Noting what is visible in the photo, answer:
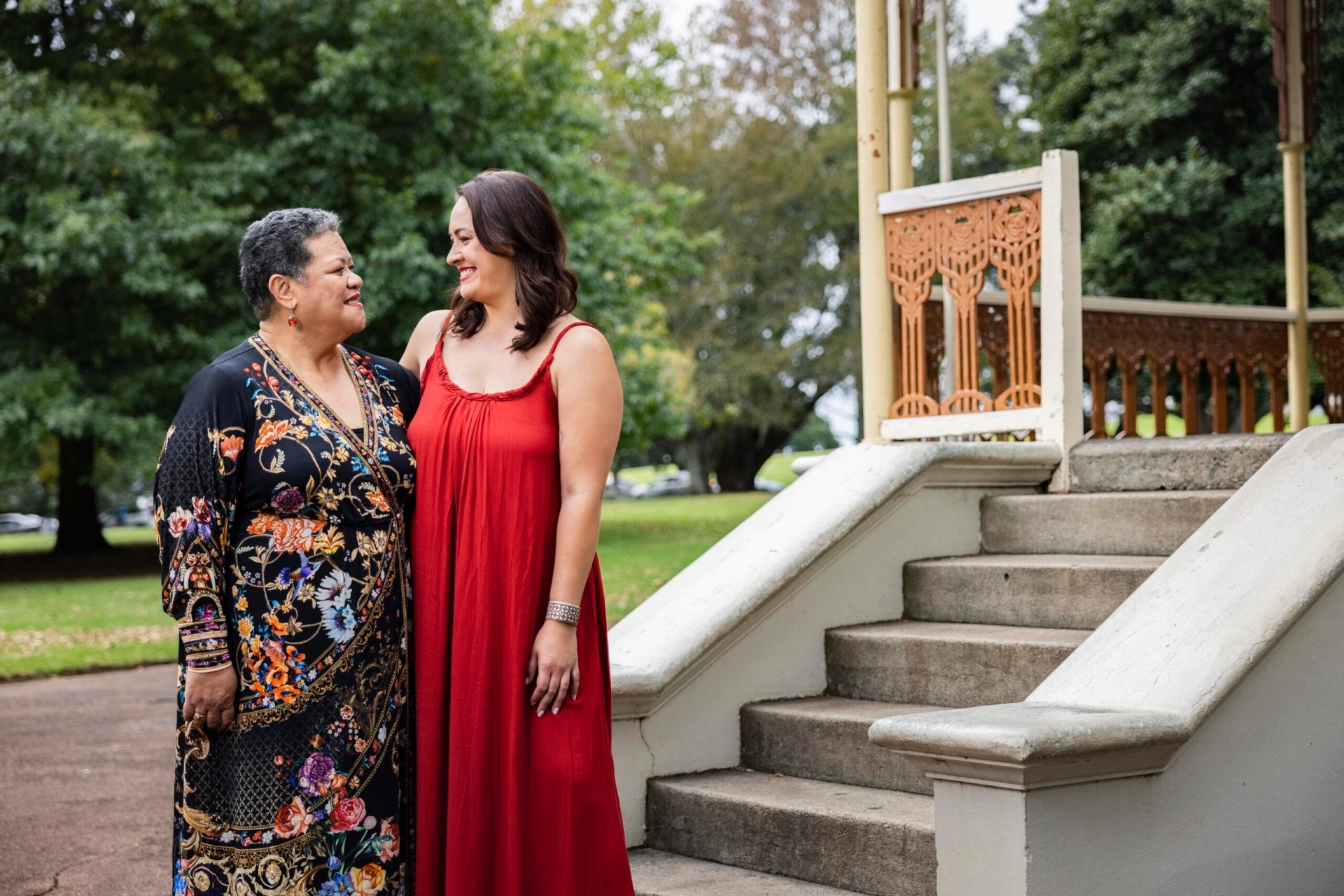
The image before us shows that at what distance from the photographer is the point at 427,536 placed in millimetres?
3299

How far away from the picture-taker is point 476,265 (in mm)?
3355

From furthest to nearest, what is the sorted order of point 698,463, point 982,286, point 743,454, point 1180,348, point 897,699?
point 743,454 → point 698,463 → point 1180,348 → point 982,286 → point 897,699

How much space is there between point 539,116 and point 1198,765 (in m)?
19.0

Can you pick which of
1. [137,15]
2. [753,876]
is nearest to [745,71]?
[137,15]

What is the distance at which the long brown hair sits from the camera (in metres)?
3.31

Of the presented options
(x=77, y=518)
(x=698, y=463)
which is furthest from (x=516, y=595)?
(x=698, y=463)

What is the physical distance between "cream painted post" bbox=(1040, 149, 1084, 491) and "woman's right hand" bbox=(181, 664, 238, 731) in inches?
149

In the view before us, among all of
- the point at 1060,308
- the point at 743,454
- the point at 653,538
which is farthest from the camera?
the point at 743,454

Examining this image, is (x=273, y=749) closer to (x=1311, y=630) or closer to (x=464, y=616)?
(x=464, y=616)

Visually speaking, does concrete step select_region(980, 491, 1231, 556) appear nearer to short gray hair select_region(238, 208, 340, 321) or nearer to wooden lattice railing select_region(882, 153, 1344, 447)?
wooden lattice railing select_region(882, 153, 1344, 447)

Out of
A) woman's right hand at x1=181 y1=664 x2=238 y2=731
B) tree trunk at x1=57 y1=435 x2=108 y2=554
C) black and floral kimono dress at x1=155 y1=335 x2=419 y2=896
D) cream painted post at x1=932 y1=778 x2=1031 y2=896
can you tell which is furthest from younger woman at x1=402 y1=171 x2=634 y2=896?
tree trunk at x1=57 y1=435 x2=108 y2=554

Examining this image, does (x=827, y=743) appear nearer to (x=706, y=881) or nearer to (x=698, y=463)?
(x=706, y=881)

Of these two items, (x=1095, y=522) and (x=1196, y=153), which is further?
(x=1196, y=153)

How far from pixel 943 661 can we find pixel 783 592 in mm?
612
